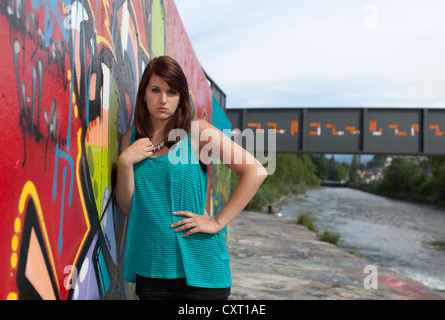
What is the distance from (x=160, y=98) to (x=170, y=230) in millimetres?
594

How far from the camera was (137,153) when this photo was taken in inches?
73.2

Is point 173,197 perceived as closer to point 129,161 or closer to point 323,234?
point 129,161

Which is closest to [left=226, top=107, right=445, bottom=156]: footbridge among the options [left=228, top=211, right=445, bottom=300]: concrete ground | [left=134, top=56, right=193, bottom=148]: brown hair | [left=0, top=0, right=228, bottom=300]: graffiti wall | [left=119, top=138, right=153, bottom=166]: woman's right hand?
[left=228, top=211, right=445, bottom=300]: concrete ground

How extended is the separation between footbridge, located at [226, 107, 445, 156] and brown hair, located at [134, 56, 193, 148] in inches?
585

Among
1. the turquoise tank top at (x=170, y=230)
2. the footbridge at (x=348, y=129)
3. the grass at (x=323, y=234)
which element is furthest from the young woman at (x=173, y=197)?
the footbridge at (x=348, y=129)

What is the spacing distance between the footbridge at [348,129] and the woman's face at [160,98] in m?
14.9

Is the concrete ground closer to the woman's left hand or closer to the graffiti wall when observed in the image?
the graffiti wall

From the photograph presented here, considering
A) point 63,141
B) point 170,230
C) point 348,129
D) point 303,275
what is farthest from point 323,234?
point 63,141

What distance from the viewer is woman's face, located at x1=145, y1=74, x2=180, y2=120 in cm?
190

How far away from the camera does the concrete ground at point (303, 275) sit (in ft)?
21.3

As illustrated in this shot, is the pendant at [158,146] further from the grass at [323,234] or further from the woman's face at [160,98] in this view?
the grass at [323,234]

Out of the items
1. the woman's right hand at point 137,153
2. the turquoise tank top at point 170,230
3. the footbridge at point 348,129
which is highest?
the footbridge at point 348,129

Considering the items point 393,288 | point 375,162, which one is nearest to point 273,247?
point 393,288
